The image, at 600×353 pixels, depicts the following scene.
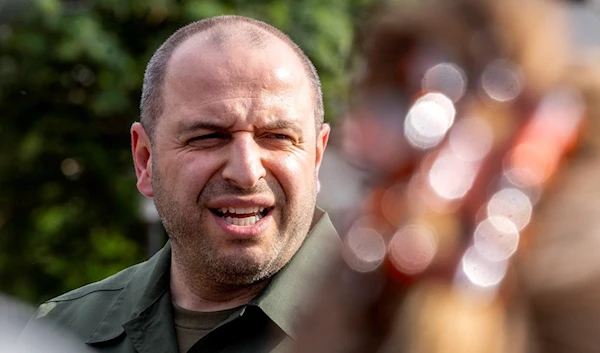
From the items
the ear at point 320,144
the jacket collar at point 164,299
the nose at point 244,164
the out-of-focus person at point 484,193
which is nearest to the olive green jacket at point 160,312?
the jacket collar at point 164,299

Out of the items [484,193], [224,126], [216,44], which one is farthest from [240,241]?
[484,193]

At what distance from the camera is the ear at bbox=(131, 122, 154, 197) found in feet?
9.77

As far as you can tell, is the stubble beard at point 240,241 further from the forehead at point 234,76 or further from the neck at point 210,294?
the forehead at point 234,76

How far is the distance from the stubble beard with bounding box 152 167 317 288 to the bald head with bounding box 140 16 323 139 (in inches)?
9.9

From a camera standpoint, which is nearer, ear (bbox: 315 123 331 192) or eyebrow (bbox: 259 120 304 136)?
eyebrow (bbox: 259 120 304 136)

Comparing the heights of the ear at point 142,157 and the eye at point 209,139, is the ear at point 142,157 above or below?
below

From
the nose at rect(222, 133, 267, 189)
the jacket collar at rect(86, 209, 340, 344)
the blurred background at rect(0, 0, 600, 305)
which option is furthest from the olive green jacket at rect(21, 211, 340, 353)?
the blurred background at rect(0, 0, 600, 305)

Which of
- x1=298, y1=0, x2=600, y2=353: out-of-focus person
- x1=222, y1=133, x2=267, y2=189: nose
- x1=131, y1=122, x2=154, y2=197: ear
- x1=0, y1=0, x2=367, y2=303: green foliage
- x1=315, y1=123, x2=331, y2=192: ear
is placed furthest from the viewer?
x1=0, y1=0, x2=367, y2=303: green foliage

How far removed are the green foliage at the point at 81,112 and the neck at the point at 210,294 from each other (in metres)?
3.15

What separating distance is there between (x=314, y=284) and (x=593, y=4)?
0.40m

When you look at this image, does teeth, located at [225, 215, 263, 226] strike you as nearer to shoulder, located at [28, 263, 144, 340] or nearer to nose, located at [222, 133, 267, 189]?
nose, located at [222, 133, 267, 189]

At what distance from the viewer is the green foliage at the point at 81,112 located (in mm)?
6000

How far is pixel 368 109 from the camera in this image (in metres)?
1.01

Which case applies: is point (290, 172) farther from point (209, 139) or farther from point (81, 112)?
point (81, 112)
